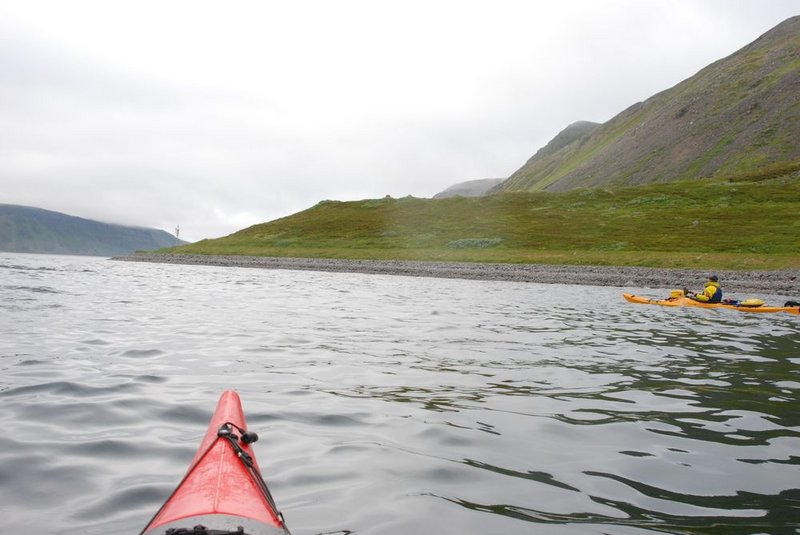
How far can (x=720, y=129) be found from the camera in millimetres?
127438

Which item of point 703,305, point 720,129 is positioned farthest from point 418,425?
point 720,129

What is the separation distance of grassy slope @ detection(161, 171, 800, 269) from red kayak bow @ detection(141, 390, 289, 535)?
51775mm

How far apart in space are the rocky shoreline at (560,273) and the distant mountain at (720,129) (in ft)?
200

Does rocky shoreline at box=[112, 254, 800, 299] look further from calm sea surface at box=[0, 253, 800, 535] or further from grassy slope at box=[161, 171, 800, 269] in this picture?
calm sea surface at box=[0, 253, 800, 535]

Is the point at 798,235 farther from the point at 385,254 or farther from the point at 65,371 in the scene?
the point at 65,371

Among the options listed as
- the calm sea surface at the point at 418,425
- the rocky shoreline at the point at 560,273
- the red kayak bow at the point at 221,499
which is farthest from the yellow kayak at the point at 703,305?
the red kayak bow at the point at 221,499

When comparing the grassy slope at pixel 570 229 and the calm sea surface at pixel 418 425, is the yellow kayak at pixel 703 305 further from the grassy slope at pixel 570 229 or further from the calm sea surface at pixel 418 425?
the grassy slope at pixel 570 229

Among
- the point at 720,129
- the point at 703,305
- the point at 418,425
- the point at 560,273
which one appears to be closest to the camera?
the point at 418,425

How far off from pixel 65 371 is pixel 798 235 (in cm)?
6420

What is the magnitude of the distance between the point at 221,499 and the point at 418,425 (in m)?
4.38

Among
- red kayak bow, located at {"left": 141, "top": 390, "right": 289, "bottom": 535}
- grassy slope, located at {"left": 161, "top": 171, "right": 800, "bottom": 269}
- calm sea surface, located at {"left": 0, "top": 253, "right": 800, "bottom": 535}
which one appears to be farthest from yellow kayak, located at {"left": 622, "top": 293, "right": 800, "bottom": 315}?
red kayak bow, located at {"left": 141, "top": 390, "right": 289, "bottom": 535}

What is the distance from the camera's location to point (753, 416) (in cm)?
828

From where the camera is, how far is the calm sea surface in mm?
5000

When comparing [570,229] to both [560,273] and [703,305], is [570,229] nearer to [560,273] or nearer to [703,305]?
[560,273]
